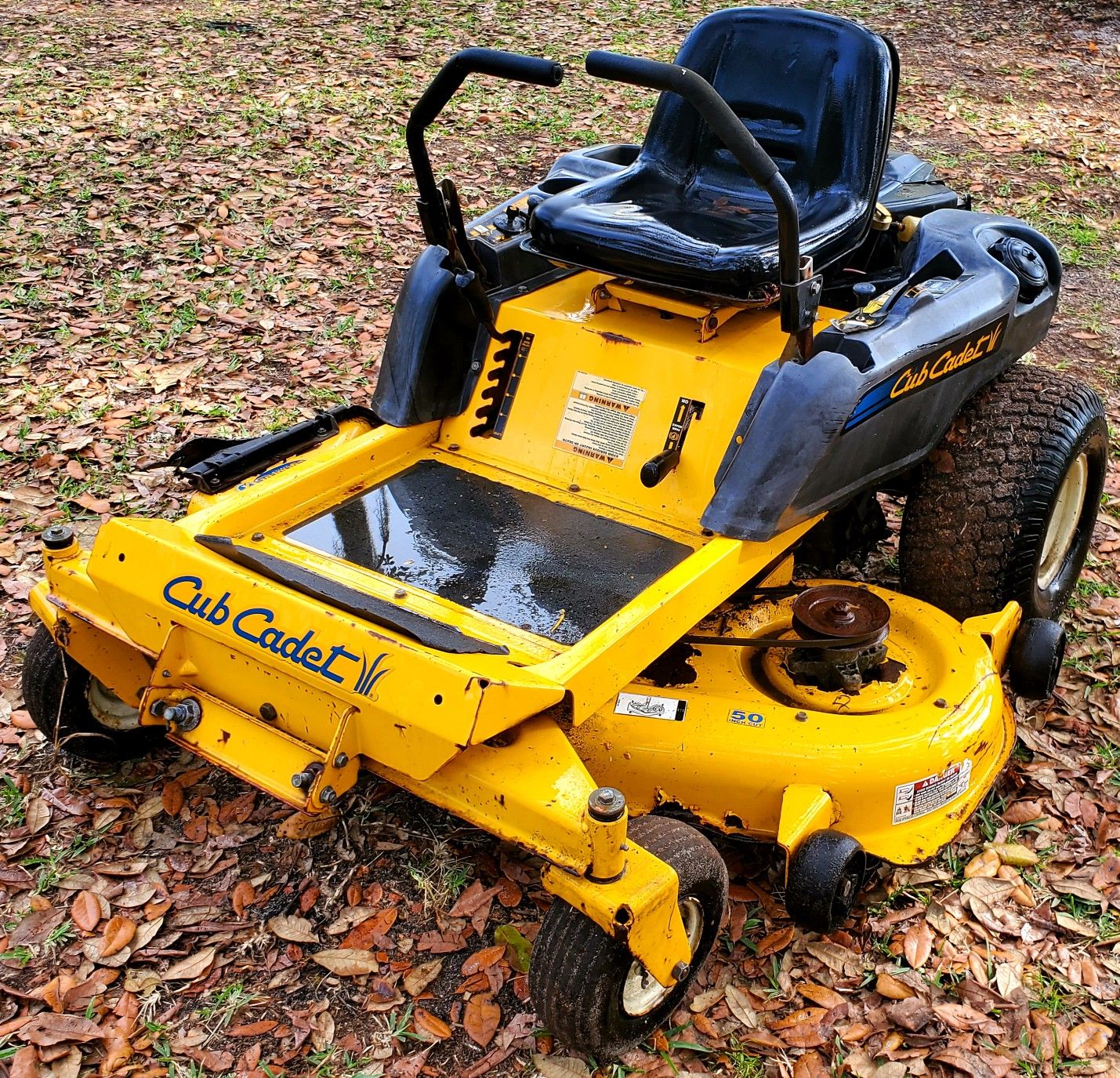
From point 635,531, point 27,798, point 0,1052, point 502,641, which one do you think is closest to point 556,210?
point 635,531

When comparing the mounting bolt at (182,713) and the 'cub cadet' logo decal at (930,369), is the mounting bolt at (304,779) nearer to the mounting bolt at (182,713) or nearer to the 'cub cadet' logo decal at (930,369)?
the mounting bolt at (182,713)

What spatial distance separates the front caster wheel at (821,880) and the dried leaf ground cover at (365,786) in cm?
22

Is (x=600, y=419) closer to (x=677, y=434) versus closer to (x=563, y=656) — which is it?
(x=677, y=434)

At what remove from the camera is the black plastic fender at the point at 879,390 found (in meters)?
2.88

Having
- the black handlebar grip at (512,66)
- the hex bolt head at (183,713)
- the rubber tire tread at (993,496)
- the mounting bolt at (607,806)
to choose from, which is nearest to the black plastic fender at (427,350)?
the black handlebar grip at (512,66)

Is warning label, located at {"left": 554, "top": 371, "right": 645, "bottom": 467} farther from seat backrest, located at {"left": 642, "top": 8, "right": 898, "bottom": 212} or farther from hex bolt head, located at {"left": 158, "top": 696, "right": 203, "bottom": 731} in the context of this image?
hex bolt head, located at {"left": 158, "top": 696, "right": 203, "bottom": 731}

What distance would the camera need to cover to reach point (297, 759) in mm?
2549

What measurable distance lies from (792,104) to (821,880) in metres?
2.20

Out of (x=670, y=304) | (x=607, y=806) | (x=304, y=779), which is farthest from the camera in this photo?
(x=670, y=304)

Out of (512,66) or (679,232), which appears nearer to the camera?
(512,66)

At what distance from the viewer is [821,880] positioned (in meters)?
2.52

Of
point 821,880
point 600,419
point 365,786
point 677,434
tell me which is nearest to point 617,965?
point 821,880

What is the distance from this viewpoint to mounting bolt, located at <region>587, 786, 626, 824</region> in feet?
7.10

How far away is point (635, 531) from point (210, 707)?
3.66 ft
